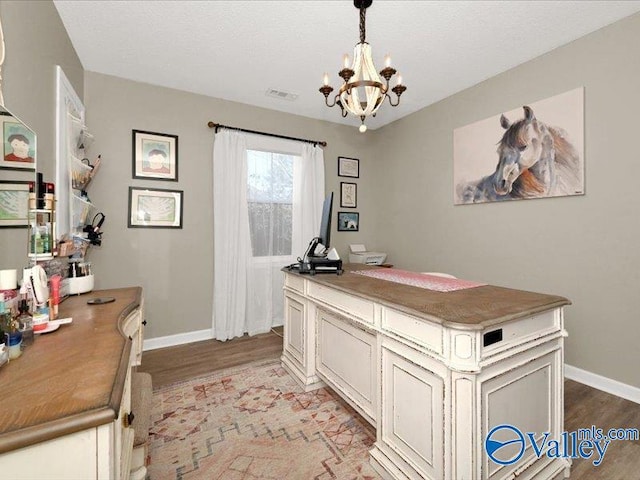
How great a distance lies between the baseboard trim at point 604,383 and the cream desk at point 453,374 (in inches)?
49.1

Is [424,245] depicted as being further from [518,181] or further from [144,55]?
[144,55]

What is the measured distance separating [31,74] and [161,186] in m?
1.58

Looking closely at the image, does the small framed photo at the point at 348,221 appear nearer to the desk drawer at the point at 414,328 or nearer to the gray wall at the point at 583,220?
the gray wall at the point at 583,220

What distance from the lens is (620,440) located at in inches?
70.2

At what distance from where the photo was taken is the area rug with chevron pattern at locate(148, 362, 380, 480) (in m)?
1.57

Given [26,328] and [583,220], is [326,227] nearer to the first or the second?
[26,328]

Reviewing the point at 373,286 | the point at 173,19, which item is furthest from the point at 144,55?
the point at 373,286

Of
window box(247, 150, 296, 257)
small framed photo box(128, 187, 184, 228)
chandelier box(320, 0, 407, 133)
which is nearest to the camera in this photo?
chandelier box(320, 0, 407, 133)

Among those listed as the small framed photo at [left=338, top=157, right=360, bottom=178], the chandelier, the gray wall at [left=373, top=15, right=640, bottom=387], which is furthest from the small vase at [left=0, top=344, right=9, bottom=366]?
the small framed photo at [left=338, top=157, right=360, bottom=178]

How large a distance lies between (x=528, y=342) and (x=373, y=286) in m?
0.80

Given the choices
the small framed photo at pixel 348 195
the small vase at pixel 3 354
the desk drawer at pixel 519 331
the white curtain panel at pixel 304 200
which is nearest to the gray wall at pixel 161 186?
the white curtain panel at pixel 304 200

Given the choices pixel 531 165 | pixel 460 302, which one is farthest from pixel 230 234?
pixel 531 165

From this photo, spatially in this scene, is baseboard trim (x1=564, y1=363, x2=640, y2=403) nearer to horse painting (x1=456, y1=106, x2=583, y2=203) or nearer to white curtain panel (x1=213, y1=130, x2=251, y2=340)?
horse painting (x1=456, y1=106, x2=583, y2=203)

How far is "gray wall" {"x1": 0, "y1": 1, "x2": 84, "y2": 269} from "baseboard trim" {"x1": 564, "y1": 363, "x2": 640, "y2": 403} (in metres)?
3.84
